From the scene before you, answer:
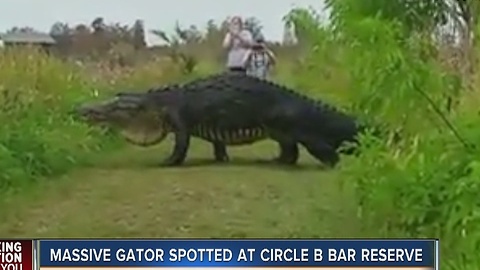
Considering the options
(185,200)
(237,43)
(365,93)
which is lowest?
(185,200)

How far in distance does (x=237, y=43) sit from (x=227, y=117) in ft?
0.51

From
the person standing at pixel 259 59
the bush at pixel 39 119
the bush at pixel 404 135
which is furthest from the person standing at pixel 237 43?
the bush at pixel 39 119

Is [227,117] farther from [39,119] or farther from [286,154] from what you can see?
[39,119]

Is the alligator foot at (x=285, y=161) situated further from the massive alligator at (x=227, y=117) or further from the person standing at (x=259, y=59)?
the person standing at (x=259, y=59)

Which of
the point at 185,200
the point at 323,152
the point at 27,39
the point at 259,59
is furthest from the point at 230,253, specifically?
the point at 27,39

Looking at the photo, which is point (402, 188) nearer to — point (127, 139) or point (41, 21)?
point (127, 139)

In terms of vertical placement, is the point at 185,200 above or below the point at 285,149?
below

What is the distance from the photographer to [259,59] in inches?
116

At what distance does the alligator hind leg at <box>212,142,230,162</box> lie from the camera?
2951 millimetres

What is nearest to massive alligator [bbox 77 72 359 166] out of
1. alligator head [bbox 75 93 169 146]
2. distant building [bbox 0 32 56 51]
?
alligator head [bbox 75 93 169 146]

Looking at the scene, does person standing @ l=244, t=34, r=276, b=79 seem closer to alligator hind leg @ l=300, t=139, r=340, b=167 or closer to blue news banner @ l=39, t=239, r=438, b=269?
alligator hind leg @ l=300, t=139, r=340, b=167

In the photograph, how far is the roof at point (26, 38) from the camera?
292cm

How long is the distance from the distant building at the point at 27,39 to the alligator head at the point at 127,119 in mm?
146

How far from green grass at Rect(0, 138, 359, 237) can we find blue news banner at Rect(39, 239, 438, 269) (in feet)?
0.08
